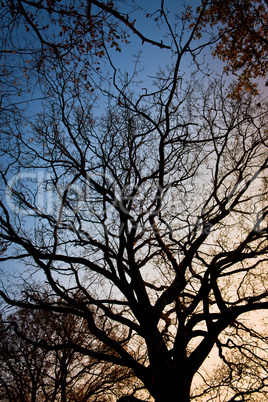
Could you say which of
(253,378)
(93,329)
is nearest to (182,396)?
(93,329)

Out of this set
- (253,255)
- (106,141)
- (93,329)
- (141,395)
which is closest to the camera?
(93,329)

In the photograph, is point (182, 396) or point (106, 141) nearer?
point (182, 396)

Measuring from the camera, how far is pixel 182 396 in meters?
4.80

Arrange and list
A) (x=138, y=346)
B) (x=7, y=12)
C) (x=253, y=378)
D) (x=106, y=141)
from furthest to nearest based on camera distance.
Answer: (x=138, y=346), (x=106, y=141), (x=253, y=378), (x=7, y=12)

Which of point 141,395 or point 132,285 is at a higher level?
point 132,285

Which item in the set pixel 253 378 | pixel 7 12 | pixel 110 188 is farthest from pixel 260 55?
pixel 253 378

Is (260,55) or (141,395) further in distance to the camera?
(141,395)

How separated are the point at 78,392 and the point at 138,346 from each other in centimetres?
525

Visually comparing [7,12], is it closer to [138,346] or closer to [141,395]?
[138,346]

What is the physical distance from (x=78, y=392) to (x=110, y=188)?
35.1 ft

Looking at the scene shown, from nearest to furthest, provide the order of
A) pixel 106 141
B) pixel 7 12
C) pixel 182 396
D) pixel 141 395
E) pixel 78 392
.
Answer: pixel 7 12, pixel 182 396, pixel 106 141, pixel 78 392, pixel 141 395

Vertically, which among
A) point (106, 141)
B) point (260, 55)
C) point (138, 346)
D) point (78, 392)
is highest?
point (106, 141)

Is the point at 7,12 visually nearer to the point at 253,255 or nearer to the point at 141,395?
the point at 253,255

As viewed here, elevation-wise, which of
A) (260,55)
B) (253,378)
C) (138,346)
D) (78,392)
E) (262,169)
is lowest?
(253,378)
